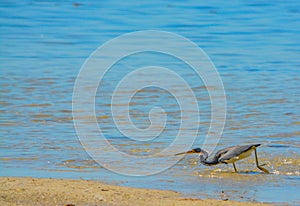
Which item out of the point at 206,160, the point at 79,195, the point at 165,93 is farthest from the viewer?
the point at 165,93

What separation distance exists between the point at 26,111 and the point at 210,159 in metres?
2.79

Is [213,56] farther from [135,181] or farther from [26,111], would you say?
[135,181]

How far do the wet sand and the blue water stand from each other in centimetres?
25

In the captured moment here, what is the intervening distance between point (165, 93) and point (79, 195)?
183 inches

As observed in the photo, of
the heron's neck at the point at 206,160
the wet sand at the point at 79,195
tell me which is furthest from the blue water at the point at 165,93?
the wet sand at the point at 79,195

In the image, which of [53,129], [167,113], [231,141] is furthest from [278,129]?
[53,129]

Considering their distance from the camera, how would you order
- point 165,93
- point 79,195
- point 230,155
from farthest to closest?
point 165,93 < point 230,155 < point 79,195

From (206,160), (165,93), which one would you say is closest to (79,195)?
(206,160)

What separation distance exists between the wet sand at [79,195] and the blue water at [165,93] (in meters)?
0.25

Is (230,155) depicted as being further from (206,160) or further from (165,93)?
(165,93)

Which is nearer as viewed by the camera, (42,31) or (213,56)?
(213,56)

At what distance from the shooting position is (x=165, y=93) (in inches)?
396

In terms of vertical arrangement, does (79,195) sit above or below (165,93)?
above

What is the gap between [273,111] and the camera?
9.02m
